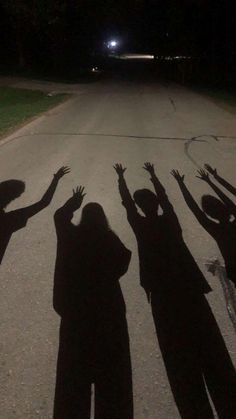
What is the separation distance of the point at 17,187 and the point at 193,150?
499 centimetres

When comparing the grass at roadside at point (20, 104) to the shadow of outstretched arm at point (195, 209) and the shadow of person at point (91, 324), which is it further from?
the shadow of person at point (91, 324)

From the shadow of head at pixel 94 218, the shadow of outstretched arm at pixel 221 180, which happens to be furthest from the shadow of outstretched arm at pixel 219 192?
the shadow of head at pixel 94 218

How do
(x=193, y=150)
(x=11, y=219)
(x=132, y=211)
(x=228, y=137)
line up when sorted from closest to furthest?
(x=11, y=219)
(x=132, y=211)
(x=193, y=150)
(x=228, y=137)

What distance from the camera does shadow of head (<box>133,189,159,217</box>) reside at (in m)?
5.96

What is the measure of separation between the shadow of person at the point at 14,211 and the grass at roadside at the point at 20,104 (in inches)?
174

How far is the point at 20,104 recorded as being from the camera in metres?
15.6

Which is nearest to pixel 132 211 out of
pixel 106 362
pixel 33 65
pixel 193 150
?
pixel 106 362

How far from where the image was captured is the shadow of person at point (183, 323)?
2918 mm

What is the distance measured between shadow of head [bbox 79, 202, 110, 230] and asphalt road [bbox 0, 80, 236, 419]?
0.13 m

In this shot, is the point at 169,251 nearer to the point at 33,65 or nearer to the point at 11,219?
the point at 11,219

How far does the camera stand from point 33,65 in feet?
112

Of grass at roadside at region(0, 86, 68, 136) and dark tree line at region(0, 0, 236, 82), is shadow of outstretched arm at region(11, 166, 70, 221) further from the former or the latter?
dark tree line at region(0, 0, 236, 82)

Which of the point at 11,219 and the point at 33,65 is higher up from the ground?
the point at 33,65

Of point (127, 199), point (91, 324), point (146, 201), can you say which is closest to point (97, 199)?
point (127, 199)
